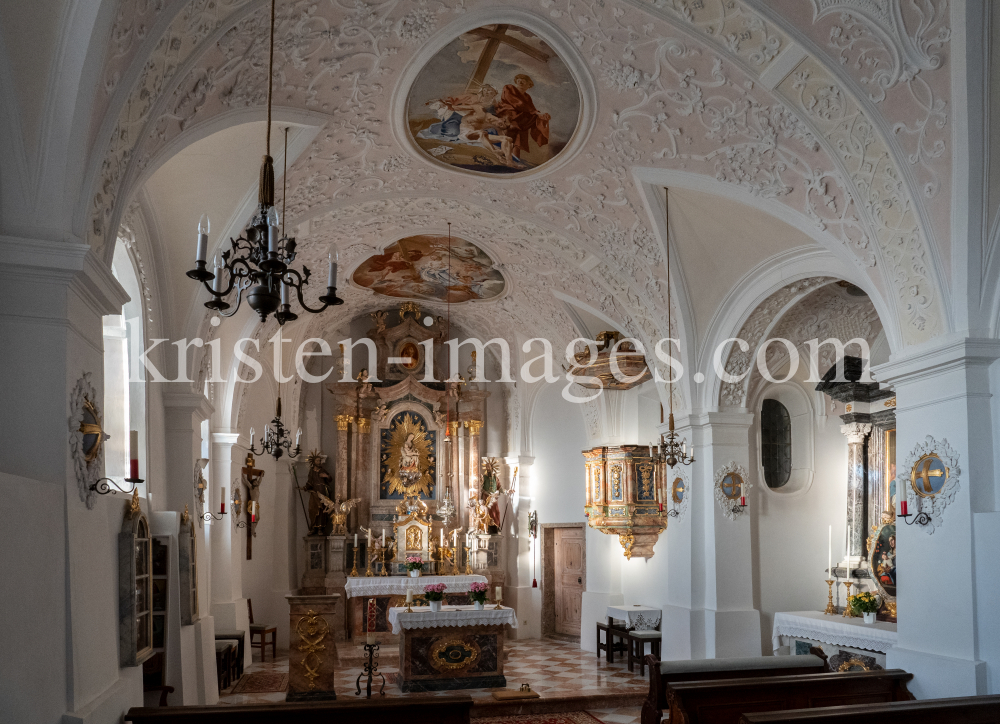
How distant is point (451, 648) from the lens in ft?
39.7

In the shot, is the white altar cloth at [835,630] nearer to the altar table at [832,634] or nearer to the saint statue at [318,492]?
the altar table at [832,634]

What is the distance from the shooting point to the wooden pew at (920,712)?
18.9 ft

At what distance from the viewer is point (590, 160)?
1009 centimetres

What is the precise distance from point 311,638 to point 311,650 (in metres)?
0.15

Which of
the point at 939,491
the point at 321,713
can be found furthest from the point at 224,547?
the point at 939,491

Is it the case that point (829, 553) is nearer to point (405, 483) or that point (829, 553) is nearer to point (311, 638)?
point (311, 638)

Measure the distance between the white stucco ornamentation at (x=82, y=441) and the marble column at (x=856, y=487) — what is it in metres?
9.61

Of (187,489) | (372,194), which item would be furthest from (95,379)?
(372,194)

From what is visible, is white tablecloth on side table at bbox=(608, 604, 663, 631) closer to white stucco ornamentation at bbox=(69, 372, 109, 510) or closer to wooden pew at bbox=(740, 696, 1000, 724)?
wooden pew at bbox=(740, 696, 1000, 724)

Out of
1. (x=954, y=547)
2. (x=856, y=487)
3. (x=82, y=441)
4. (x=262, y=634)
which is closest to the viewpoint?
(x=82, y=441)

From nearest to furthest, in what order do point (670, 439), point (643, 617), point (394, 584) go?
1. point (670, 439)
2. point (643, 617)
3. point (394, 584)

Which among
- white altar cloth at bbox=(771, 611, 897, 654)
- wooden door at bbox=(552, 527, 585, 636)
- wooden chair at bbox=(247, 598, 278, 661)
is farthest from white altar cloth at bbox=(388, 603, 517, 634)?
wooden door at bbox=(552, 527, 585, 636)

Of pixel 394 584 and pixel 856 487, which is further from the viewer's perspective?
pixel 394 584

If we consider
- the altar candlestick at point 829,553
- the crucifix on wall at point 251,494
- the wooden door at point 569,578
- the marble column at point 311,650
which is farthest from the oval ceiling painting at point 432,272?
the altar candlestick at point 829,553
